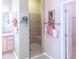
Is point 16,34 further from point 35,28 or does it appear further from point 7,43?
point 35,28

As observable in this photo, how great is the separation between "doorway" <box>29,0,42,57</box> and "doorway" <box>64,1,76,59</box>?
0.63 meters

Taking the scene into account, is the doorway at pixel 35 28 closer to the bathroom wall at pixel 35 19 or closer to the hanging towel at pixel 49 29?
the bathroom wall at pixel 35 19

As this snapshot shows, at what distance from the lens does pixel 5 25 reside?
6.42 ft

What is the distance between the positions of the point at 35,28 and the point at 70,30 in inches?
31.8

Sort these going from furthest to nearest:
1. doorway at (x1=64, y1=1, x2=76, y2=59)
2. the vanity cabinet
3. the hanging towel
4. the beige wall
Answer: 1. the hanging towel
2. doorway at (x1=64, y1=1, x2=76, y2=59)
3. the beige wall
4. the vanity cabinet

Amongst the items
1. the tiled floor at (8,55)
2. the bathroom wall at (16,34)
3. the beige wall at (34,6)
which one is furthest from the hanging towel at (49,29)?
the tiled floor at (8,55)

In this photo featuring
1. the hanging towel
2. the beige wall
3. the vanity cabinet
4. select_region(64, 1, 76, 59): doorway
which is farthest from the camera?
the hanging towel

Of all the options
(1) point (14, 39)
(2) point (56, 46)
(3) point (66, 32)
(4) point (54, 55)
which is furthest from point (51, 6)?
(1) point (14, 39)

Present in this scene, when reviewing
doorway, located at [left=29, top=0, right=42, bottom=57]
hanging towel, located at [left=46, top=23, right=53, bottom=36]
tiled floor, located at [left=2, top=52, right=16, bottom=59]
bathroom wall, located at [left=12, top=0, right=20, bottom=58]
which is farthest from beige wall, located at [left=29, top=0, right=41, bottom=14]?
tiled floor, located at [left=2, top=52, right=16, bottom=59]

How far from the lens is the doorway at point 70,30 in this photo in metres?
2.52

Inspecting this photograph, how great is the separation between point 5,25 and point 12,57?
580mm

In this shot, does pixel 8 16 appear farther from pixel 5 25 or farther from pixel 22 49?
pixel 22 49

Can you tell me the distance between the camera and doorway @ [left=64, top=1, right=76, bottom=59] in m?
2.52

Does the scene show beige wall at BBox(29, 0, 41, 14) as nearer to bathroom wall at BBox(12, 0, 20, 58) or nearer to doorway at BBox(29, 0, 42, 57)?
doorway at BBox(29, 0, 42, 57)
